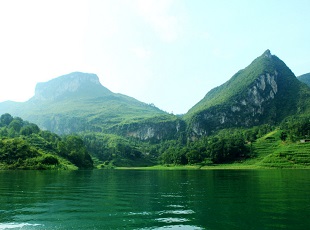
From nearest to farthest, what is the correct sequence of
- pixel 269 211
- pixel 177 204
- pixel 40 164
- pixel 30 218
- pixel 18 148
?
pixel 30 218, pixel 269 211, pixel 177 204, pixel 40 164, pixel 18 148

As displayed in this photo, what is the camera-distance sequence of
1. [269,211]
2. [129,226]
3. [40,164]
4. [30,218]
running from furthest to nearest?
[40,164] < [269,211] < [30,218] < [129,226]

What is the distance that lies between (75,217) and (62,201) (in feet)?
35.9

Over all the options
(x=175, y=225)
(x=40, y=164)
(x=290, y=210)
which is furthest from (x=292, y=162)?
(x=175, y=225)

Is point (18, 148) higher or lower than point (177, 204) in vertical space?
higher

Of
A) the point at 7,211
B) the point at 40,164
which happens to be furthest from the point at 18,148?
the point at 7,211

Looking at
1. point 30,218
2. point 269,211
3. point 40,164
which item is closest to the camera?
point 30,218

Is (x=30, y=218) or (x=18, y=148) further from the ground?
(x=18, y=148)

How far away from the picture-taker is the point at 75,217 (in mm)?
26875

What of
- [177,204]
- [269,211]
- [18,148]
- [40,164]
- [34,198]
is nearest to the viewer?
[269,211]

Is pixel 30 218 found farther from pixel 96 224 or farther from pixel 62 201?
pixel 62 201

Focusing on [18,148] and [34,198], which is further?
[18,148]

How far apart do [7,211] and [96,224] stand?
38.1ft

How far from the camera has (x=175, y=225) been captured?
23.8 m

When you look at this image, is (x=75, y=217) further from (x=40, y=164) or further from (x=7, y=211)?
(x=40, y=164)
